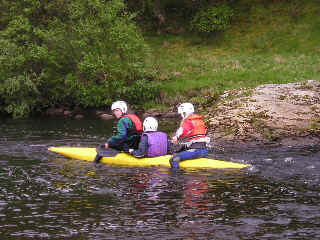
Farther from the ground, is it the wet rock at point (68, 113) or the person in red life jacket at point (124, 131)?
the wet rock at point (68, 113)

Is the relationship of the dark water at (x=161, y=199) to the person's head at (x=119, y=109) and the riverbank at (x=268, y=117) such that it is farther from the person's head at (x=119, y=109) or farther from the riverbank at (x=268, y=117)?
the person's head at (x=119, y=109)

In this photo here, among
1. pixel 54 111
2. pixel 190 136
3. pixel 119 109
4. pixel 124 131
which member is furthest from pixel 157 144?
pixel 54 111

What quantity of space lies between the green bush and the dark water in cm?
2375

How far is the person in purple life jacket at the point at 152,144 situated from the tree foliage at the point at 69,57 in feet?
43.8

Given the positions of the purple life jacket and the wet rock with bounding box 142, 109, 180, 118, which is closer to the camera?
the purple life jacket

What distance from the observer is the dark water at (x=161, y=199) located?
33.9 ft

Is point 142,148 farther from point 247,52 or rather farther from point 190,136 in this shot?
point 247,52

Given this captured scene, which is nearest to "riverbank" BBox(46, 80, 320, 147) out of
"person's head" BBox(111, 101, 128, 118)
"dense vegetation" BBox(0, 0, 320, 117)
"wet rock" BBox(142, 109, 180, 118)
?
"wet rock" BBox(142, 109, 180, 118)

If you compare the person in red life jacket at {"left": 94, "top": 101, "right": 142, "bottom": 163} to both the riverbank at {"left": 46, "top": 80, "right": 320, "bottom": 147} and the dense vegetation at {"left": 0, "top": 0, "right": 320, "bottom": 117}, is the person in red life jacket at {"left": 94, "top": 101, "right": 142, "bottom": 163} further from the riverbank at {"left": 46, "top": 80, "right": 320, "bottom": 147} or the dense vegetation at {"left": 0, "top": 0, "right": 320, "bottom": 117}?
the dense vegetation at {"left": 0, "top": 0, "right": 320, "bottom": 117}

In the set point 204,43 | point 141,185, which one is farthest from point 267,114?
point 204,43

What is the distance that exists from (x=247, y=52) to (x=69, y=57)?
1309 centimetres

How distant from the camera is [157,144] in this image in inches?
635

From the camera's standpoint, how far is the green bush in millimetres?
40938

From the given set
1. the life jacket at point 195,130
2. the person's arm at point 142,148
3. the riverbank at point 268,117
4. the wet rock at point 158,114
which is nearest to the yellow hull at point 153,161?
the person's arm at point 142,148
